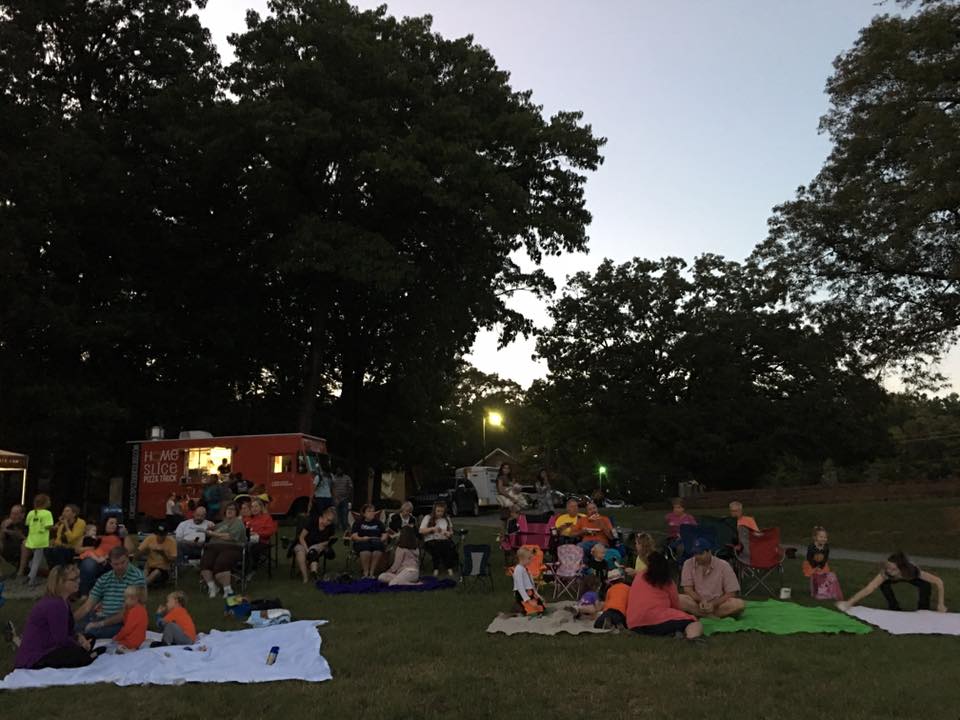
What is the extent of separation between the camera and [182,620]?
786 centimetres

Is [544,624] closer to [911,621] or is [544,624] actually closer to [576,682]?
[576,682]

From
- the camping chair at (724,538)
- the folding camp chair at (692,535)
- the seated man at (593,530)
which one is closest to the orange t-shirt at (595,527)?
the seated man at (593,530)

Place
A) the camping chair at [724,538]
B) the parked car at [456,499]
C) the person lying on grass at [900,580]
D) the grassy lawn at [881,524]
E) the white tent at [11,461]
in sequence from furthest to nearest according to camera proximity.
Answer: the parked car at [456,499]
the white tent at [11,461]
the grassy lawn at [881,524]
the camping chair at [724,538]
the person lying on grass at [900,580]

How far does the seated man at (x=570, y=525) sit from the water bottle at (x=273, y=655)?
5.22m

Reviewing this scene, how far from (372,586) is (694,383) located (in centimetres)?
2564

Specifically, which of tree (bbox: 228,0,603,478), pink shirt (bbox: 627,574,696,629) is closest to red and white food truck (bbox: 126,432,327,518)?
tree (bbox: 228,0,603,478)

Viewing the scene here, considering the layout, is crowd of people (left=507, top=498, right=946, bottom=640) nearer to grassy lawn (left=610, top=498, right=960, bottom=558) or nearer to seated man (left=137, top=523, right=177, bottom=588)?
seated man (left=137, top=523, right=177, bottom=588)

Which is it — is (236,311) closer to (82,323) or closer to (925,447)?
(82,323)

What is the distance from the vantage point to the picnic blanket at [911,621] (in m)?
7.96

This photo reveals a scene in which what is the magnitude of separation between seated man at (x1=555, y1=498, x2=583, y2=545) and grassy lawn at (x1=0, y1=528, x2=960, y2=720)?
3401 mm

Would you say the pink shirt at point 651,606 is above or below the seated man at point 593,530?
below

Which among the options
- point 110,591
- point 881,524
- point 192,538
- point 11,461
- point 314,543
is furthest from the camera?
point 11,461

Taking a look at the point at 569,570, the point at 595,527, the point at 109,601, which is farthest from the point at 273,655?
the point at 595,527

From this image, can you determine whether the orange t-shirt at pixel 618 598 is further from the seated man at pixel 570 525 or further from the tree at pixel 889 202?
the tree at pixel 889 202
